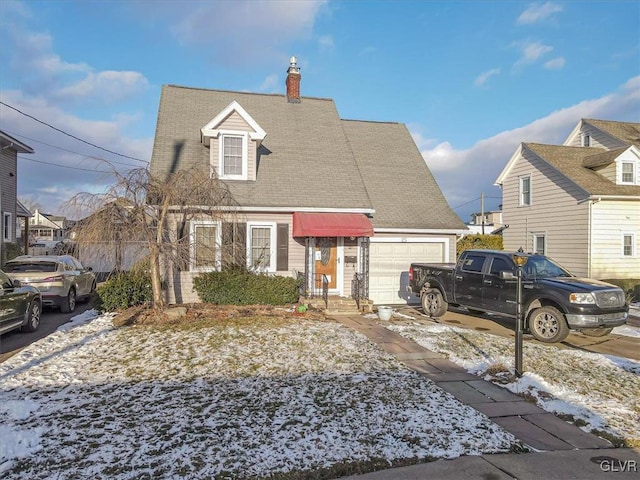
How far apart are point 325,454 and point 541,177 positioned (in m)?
20.8

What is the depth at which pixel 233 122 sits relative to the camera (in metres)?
13.7

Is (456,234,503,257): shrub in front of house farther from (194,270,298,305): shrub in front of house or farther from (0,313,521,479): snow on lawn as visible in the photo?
(0,313,521,479): snow on lawn

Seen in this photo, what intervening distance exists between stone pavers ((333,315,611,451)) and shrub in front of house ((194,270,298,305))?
4278 mm

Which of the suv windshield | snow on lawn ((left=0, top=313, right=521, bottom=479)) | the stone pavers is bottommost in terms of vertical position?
the stone pavers

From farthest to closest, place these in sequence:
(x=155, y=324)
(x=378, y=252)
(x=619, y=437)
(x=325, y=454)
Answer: (x=378, y=252)
(x=155, y=324)
(x=619, y=437)
(x=325, y=454)

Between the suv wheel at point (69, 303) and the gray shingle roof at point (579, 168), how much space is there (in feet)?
66.4

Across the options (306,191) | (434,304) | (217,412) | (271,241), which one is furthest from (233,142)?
(217,412)

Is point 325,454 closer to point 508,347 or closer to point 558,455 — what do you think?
point 558,455

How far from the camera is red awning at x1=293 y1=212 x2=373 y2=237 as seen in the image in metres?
12.4

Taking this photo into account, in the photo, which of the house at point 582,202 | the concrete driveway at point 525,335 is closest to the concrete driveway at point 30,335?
the concrete driveway at point 525,335

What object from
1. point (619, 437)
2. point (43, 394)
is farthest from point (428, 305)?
point (43, 394)

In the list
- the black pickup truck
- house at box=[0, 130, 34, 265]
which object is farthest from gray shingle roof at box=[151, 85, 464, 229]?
house at box=[0, 130, 34, 265]

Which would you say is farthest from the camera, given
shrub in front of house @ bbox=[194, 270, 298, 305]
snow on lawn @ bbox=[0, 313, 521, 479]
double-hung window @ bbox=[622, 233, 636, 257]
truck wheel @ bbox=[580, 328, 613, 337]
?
double-hung window @ bbox=[622, 233, 636, 257]

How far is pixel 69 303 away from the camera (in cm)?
1234
